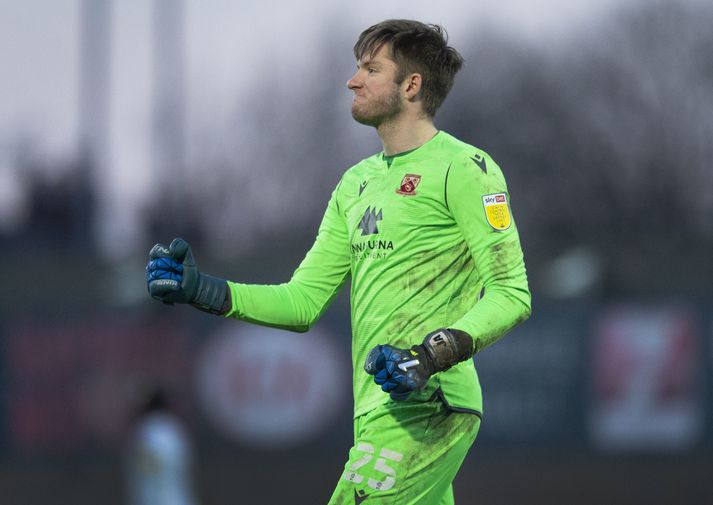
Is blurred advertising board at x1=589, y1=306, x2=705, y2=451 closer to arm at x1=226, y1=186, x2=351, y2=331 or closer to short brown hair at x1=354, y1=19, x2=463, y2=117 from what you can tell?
arm at x1=226, y1=186, x2=351, y2=331

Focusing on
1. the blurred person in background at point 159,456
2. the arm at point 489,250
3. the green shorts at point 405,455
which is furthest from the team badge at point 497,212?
the blurred person in background at point 159,456

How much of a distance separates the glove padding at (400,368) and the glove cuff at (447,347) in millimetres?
25

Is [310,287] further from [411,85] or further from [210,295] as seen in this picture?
[411,85]

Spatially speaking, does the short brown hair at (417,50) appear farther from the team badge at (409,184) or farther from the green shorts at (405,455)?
the green shorts at (405,455)

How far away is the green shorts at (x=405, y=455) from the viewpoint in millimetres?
5102

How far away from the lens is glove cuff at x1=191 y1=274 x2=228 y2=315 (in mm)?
5352

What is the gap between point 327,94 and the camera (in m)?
49.9

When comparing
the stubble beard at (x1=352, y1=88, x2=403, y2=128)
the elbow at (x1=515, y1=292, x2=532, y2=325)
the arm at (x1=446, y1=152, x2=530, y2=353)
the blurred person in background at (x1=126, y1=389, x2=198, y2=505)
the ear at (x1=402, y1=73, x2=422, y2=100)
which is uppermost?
the ear at (x1=402, y1=73, x2=422, y2=100)

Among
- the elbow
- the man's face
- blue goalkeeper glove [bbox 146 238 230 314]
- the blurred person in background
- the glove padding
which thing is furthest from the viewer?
the blurred person in background

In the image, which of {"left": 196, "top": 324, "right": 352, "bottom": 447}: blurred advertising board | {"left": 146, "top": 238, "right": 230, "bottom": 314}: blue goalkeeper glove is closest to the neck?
{"left": 146, "top": 238, "right": 230, "bottom": 314}: blue goalkeeper glove

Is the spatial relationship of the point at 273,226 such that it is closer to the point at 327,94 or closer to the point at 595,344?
the point at 327,94

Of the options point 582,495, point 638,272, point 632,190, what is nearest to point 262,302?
point 582,495

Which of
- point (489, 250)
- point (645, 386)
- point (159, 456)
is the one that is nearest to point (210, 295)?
point (489, 250)

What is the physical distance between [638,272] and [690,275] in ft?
2.74
